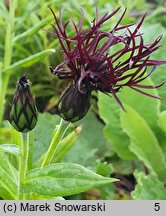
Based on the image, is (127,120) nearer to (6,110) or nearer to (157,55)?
(157,55)

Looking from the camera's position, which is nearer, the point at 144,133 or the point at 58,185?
the point at 58,185

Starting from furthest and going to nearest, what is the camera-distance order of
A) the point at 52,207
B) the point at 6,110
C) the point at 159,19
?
the point at 159,19 < the point at 6,110 < the point at 52,207

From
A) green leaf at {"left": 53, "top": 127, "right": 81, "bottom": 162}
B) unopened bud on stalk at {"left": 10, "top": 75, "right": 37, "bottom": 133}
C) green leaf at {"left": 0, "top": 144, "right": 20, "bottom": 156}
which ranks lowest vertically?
green leaf at {"left": 0, "top": 144, "right": 20, "bottom": 156}

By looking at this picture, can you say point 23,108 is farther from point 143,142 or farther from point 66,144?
point 143,142

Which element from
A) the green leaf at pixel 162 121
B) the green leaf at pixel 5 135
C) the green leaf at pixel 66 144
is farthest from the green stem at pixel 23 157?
the green leaf at pixel 162 121

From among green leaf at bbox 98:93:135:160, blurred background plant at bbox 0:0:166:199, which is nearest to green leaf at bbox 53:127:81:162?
blurred background plant at bbox 0:0:166:199

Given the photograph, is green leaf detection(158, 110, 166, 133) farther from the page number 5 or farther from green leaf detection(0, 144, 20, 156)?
green leaf detection(0, 144, 20, 156)

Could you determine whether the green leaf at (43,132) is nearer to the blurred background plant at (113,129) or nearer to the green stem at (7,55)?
the blurred background plant at (113,129)

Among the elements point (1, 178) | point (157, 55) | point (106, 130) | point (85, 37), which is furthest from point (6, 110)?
point (85, 37)
